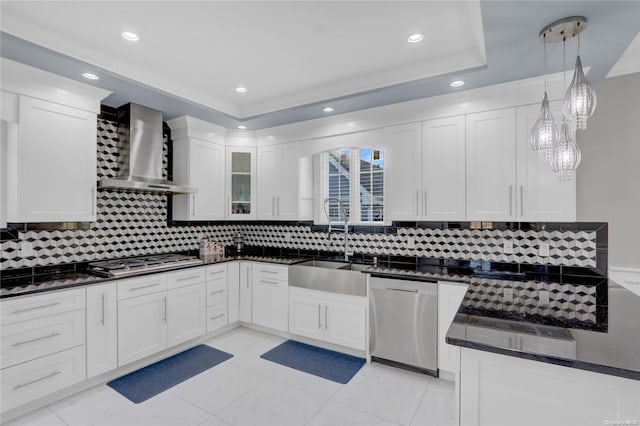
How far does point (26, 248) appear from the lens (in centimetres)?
271

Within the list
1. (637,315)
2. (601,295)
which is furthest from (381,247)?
(637,315)

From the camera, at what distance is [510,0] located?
158cm

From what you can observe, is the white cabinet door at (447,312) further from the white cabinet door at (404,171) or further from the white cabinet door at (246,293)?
the white cabinet door at (246,293)

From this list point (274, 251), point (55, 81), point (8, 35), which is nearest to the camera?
point (8, 35)

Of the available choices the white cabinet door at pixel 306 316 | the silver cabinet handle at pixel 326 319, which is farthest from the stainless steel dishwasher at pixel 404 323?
the white cabinet door at pixel 306 316

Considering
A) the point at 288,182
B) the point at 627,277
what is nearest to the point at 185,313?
the point at 288,182

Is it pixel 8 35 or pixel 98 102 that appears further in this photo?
pixel 98 102

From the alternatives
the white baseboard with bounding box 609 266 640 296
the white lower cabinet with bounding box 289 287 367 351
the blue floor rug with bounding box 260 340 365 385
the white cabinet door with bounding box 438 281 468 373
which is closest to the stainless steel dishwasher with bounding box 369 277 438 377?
the white cabinet door with bounding box 438 281 468 373

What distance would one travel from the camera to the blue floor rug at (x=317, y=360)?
2.85 metres

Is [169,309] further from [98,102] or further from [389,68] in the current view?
[389,68]

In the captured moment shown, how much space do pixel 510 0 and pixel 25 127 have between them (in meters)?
3.40

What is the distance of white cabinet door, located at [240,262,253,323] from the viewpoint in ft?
12.6

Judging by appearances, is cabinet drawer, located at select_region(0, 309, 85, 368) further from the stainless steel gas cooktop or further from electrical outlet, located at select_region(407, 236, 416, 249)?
electrical outlet, located at select_region(407, 236, 416, 249)

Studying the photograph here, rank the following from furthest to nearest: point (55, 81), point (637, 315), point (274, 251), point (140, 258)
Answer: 1. point (274, 251)
2. point (140, 258)
3. point (55, 81)
4. point (637, 315)
